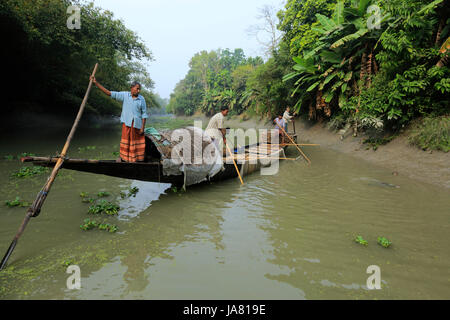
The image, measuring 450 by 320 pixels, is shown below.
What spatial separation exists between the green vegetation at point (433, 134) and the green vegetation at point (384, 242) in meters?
4.97

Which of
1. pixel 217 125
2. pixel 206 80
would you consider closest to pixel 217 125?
pixel 217 125

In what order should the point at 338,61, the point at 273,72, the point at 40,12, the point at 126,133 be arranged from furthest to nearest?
1. the point at 273,72
2. the point at 338,61
3. the point at 40,12
4. the point at 126,133

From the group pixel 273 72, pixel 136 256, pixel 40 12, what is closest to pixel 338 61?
pixel 273 72

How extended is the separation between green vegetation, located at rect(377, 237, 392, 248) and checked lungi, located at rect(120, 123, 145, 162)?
14.2 ft

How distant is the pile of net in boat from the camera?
4762 mm

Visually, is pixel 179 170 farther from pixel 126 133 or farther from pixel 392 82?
pixel 392 82

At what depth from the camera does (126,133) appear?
4.53 m

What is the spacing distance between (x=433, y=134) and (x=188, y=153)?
698cm

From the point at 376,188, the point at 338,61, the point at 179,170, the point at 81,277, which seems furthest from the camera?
the point at 338,61

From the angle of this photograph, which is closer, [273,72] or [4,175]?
[4,175]

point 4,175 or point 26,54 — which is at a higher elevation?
point 26,54

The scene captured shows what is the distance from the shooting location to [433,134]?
21.9 ft

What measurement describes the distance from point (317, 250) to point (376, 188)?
3475mm

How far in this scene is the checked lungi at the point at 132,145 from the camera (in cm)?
452
